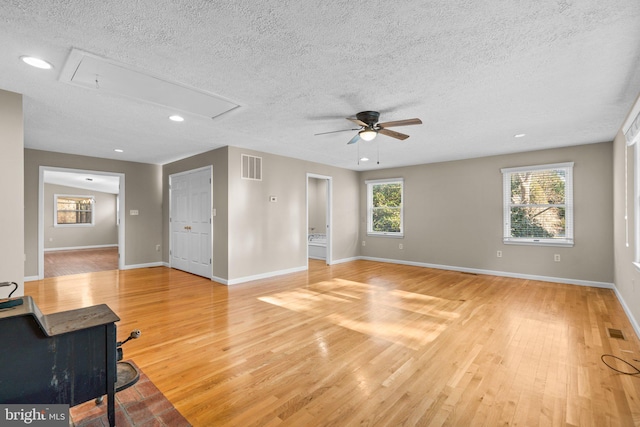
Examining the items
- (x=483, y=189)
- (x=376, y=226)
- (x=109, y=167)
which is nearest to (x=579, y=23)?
(x=483, y=189)

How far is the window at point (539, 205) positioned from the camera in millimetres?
5341

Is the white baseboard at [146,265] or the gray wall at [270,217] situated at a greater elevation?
the gray wall at [270,217]

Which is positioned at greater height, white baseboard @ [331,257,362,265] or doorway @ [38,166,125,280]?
doorway @ [38,166,125,280]

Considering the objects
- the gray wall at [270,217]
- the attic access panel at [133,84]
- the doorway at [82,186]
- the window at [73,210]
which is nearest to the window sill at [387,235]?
the gray wall at [270,217]

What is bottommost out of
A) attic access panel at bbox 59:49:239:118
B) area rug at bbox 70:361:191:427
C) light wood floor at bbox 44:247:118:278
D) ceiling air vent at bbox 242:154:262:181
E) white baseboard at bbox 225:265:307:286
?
light wood floor at bbox 44:247:118:278

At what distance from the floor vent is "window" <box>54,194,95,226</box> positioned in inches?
540

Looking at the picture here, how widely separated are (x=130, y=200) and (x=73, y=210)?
566 centimetres

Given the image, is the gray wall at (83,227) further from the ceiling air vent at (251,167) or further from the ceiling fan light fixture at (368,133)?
the ceiling fan light fixture at (368,133)

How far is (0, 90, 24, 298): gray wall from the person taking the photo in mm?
2764

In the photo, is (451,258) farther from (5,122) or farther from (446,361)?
(5,122)

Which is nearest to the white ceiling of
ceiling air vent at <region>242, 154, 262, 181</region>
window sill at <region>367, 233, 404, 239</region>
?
ceiling air vent at <region>242, 154, 262, 181</region>

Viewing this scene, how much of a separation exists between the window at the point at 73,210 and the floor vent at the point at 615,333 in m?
13.7

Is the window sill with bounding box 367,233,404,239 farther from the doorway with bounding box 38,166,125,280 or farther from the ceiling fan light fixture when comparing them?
the doorway with bounding box 38,166,125,280

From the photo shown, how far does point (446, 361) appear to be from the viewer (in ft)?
8.21
